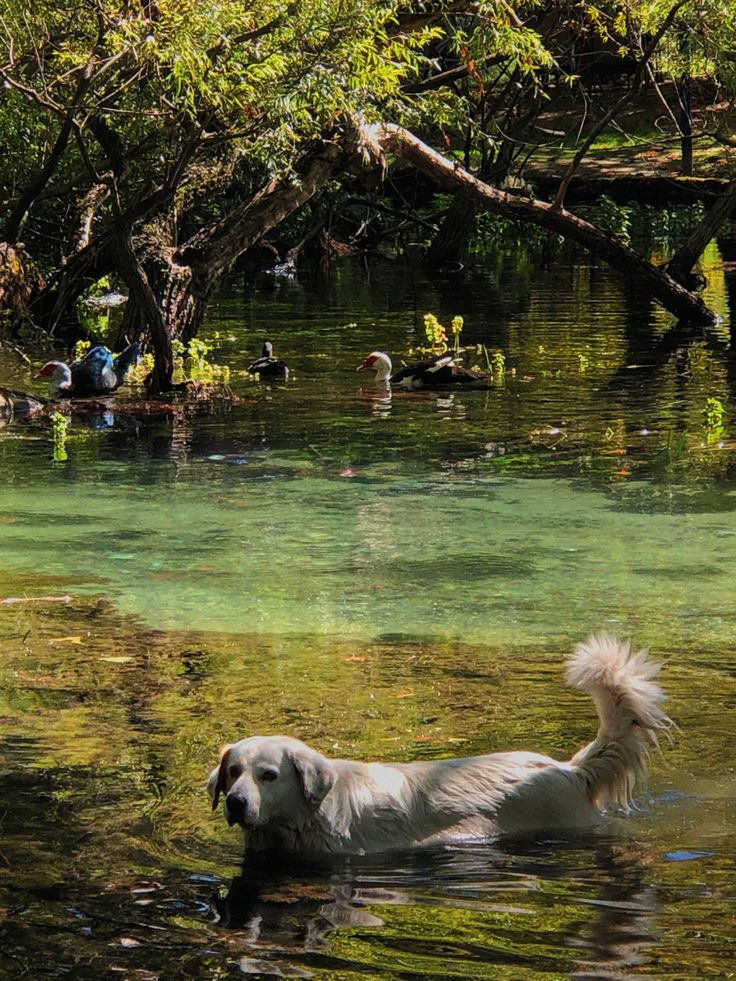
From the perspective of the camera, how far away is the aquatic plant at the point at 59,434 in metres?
13.9

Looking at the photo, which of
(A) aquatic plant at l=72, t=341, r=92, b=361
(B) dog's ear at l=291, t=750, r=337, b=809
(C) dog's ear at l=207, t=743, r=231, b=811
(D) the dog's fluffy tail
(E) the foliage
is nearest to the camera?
(B) dog's ear at l=291, t=750, r=337, b=809

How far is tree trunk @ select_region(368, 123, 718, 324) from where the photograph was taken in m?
20.6

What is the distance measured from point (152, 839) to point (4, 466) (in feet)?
26.9

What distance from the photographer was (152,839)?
555cm

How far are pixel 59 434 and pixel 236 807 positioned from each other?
33.5 feet

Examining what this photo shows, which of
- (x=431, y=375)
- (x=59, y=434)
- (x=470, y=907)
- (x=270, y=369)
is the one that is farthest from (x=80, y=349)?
(x=470, y=907)

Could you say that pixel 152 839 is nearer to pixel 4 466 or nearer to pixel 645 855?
pixel 645 855

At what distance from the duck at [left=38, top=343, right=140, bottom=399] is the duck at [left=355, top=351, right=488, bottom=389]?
10.4 ft

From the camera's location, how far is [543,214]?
21.7 metres

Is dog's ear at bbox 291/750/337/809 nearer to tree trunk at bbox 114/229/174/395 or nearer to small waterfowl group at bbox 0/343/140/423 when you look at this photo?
small waterfowl group at bbox 0/343/140/423

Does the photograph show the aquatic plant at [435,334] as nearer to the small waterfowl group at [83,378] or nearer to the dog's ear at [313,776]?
the small waterfowl group at [83,378]

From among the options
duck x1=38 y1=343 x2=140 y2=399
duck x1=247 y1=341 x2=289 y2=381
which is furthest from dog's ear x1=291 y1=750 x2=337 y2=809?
duck x1=247 y1=341 x2=289 y2=381

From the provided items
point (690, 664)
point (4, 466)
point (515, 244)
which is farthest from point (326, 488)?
point (515, 244)

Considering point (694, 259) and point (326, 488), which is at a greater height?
point (694, 259)
